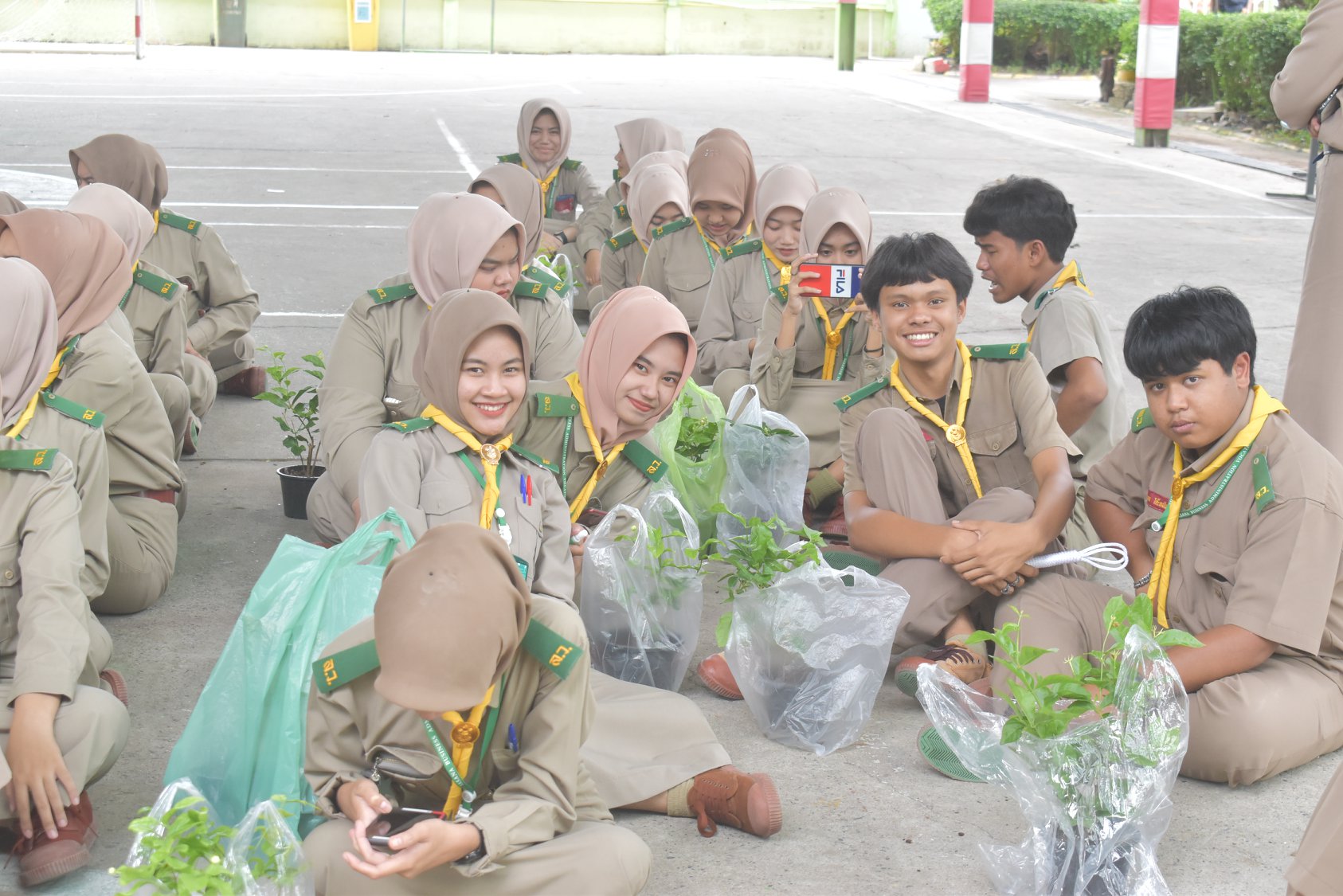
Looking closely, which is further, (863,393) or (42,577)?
(863,393)

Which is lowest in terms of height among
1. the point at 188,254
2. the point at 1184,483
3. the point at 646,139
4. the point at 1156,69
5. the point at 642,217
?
the point at 1184,483

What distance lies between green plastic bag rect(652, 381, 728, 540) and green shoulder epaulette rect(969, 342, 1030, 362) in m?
0.82

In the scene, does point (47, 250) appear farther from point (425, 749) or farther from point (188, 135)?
point (188, 135)

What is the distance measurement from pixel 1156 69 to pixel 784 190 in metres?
10.5

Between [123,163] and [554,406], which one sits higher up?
[123,163]

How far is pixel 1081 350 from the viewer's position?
433cm

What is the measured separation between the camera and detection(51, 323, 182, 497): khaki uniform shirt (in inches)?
152

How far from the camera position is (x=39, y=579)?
2895 mm

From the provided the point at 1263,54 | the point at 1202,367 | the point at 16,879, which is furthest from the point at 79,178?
the point at 1263,54

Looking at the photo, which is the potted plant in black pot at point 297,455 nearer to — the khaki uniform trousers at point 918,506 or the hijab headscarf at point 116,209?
the hijab headscarf at point 116,209

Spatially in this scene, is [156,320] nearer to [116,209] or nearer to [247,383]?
[116,209]

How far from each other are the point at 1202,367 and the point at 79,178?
436cm

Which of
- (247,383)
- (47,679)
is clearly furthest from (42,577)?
(247,383)

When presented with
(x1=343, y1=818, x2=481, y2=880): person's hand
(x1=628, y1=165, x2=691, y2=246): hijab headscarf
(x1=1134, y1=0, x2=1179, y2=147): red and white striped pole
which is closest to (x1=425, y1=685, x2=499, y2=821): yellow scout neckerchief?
(x1=343, y1=818, x2=481, y2=880): person's hand
